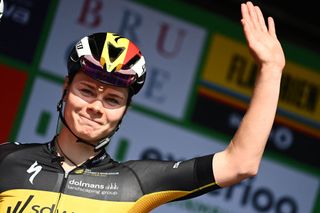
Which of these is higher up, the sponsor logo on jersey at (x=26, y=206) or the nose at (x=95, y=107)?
the nose at (x=95, y=107)

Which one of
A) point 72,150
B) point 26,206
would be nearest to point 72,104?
point 72,150

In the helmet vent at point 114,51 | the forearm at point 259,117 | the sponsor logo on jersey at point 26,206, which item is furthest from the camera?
the helmet vent at point 114,51

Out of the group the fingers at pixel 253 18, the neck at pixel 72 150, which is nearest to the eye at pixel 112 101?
the neck at pixel 72 150

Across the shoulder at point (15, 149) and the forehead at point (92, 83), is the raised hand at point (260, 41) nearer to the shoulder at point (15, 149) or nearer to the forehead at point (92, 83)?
the forehead at point (92, 83)

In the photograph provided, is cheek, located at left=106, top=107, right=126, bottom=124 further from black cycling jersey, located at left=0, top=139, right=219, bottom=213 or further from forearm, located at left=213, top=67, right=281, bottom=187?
forearm, located at left=213, top=67, right=281, bottom=187

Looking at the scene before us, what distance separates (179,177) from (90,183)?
38 cm

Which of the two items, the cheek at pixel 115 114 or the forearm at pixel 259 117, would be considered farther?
the cheek at pixel 115 114

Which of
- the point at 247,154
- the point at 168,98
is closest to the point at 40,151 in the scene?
the point at 247,154

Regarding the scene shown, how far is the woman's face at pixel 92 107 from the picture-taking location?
3949 millimetres

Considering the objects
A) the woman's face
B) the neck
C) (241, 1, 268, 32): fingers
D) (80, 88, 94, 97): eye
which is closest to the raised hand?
(241, 1, 268, 32): fingers

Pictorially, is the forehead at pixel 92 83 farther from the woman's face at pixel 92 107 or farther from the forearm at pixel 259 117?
the forearm at pixel 259 117

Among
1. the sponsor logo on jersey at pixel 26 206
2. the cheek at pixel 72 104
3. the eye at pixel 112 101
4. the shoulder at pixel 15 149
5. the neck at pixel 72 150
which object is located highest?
the eye at pixel 112 101

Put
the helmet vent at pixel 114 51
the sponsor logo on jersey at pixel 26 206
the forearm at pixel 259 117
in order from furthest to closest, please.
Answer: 1. the helmet vent at pixel 114 51
2. the sponsor logo on jersey at pixel 26 206
3. the forearm at pixel 259 117

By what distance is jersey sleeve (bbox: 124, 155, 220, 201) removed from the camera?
13.1ft
